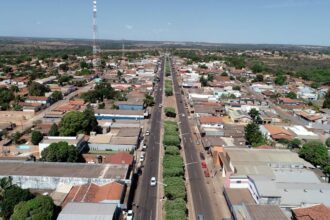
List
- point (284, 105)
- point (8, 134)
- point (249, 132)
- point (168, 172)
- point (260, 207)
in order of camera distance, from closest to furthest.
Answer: point (260, 207), point (168, 172), point (249, 132), point (8, 134), point (284, 105)

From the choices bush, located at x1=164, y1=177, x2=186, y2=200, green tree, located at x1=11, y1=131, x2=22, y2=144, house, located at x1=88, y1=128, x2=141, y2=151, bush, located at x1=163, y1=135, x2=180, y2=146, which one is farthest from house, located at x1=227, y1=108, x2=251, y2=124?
Result: green tree, located at x1=11, y1=131, x2=22, y2=144

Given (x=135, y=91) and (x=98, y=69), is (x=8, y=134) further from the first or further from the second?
(x=98, y=69)

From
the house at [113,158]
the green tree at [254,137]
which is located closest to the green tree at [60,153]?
the house at [113,158]

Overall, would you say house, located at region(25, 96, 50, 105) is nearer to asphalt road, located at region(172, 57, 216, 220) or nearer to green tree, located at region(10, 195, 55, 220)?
asphalt road, located at region(172, 57, 216, 220)

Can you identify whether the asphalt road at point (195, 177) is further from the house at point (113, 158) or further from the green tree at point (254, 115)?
the green tree at point (254, 115)

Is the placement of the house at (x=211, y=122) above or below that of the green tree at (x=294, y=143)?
above

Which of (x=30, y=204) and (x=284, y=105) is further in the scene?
(x=284, y=105)

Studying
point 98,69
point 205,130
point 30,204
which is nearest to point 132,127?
point 205,130
